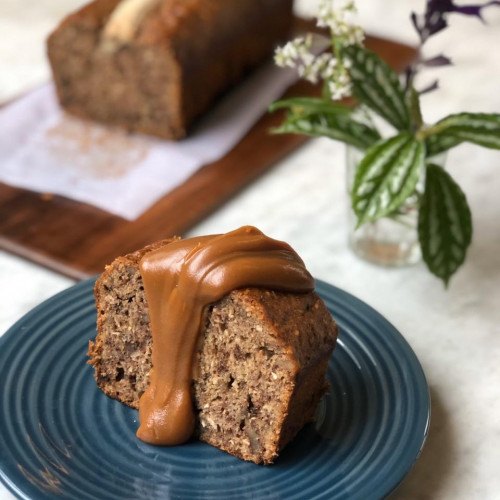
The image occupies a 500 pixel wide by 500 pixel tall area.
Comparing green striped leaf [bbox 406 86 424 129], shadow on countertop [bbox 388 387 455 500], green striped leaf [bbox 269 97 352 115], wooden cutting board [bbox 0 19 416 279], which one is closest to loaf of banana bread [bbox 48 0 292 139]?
wooden cutting board [bbox 0 19 416 279]

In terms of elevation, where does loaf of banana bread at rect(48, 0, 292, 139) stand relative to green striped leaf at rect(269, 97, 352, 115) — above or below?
below

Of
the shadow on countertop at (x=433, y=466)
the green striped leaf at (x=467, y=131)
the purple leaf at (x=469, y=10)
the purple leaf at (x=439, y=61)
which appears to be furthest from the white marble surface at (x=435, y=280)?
the purple leaf at (x=469, y=10)

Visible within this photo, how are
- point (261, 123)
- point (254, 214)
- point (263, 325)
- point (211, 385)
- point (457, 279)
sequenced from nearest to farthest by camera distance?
point (263, 325) < point (211, 385) < point (457, 279) < point (254, 214) < point (261, 123)

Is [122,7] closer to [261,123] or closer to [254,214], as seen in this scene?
[261,123]

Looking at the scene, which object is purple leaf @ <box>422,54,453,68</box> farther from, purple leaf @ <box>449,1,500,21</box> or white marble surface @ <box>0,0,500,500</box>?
white marble surface @ <box>0,0,500,500</box>

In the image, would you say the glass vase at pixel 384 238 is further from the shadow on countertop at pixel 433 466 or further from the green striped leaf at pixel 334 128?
the shadow on countertop at pixel 433 466

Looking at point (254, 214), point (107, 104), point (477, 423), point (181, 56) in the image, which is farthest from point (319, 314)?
point (107, 104)

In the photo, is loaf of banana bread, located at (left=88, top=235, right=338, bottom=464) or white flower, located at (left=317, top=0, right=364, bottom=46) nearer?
loaf of banana bread, located at (left=88, top=235, right=338, bottom=464)
